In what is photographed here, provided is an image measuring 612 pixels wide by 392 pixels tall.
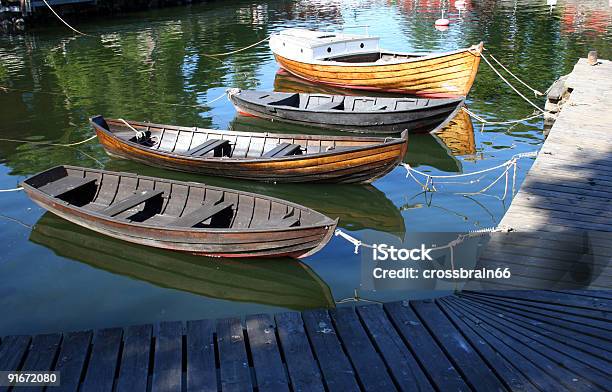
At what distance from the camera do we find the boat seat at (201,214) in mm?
10203

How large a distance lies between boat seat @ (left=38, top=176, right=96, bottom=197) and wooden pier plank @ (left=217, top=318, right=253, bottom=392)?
6445 millimetres

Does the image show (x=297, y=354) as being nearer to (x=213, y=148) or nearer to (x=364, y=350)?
(x=364, y=350)

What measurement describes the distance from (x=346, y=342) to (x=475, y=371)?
1.29 meters

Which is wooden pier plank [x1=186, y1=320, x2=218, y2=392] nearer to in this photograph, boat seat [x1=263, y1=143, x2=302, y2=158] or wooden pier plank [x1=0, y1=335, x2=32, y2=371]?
wooden pier plank [x1=0, y1=335, x2=32, y2=371]

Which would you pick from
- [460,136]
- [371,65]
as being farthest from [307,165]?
[371,65]

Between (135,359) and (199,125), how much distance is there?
44.8ft

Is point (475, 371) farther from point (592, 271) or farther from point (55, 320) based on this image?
point (55, 320)

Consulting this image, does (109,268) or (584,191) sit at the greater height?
(584,191)

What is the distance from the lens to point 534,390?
17.9ft

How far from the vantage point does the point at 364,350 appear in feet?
20.1

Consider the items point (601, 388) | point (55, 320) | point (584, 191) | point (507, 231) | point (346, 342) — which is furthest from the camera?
point (584, 191)

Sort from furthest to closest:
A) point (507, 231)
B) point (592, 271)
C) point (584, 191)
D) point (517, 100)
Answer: point (517, 100) < point (584, 191) < point (507, 231) < point (592, 271)

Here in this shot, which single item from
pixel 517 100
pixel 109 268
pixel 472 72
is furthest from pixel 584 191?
pixel 517 100

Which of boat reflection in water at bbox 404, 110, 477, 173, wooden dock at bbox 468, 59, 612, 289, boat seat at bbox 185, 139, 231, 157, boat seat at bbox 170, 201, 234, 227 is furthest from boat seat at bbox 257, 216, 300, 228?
boat reflection in water at bbox 404, 110, 477, 173
